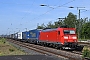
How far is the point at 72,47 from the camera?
2861 centimetres

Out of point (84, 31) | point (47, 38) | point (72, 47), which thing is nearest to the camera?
point (72, 47)

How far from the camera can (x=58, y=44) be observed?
30.3 meters

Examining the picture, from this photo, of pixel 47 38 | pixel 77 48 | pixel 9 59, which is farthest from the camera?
pixel 47 38

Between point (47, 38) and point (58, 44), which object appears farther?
point (47, 38)

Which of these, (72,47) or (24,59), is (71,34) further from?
(24,59)

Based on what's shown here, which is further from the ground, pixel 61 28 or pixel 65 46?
pixel 61 28

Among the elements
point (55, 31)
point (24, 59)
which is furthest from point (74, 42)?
point (24, 59)

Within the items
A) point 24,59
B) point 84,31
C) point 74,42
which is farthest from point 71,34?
point 84,31

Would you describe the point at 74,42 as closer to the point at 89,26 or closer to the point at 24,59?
the point at 24,59

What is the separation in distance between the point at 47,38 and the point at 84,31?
58.7m

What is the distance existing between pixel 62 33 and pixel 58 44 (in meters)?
1.93

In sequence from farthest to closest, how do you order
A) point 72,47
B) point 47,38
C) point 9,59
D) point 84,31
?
point 84,31
point 47,38
point 72,47
point 9,59

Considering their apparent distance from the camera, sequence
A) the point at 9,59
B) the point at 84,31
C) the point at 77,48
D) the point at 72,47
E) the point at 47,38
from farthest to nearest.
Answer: the point at 84,31, the point at 47,38, the point at 77,48, the point at 72,47, the point at 9,59

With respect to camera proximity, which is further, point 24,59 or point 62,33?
point 62,33
